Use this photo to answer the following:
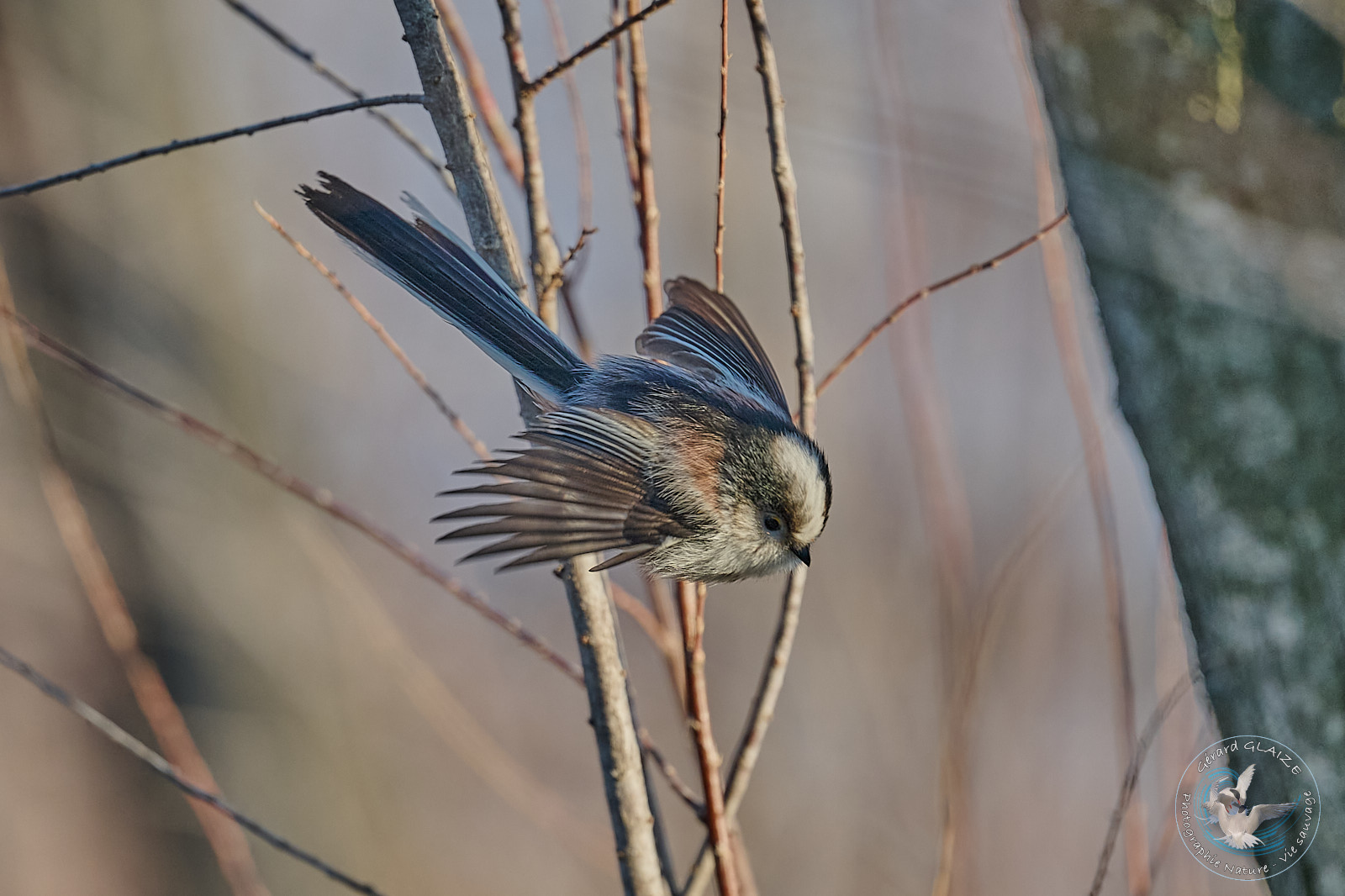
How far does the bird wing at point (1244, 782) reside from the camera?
3.84 ft

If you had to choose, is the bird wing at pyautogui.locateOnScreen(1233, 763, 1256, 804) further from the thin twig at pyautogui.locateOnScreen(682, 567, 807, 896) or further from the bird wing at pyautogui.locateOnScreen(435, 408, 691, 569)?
the bird wing at pyautogui.locateOnScreen(435, 408, 691, 569)

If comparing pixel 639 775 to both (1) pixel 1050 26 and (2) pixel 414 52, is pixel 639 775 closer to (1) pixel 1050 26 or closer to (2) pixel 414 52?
(2) pixel 414 52

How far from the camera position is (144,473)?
3498 mm

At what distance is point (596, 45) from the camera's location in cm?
102

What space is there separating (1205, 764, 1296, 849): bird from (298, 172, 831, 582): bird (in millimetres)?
653

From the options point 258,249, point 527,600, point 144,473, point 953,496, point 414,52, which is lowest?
point 953,496

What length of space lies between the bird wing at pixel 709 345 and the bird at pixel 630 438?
0.36 feet

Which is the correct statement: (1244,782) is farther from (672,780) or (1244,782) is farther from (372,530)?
(372,530)

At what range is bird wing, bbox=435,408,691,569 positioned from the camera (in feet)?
2.92

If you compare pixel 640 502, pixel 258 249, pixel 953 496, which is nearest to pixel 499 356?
pixel 640 502

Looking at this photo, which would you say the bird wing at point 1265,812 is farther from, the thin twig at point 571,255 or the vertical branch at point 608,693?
the thin twig at point 571,255

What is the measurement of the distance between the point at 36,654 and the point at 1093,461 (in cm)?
434
